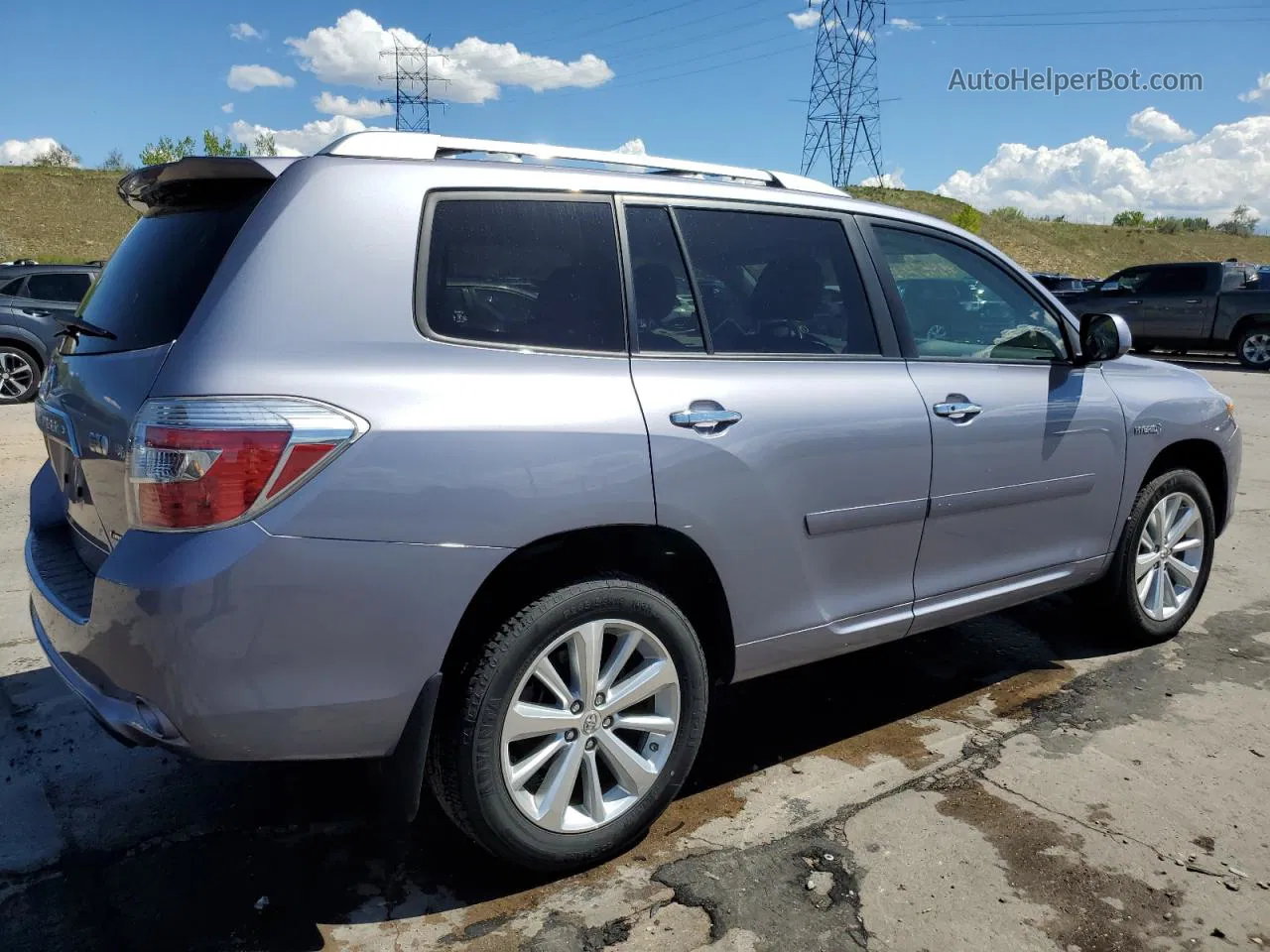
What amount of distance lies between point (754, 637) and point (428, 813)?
115 cm

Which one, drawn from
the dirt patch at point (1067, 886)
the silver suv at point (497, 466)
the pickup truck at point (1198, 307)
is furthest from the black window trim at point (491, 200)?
the pickup truck at point (1198, 307)

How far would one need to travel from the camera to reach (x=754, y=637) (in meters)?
3.06

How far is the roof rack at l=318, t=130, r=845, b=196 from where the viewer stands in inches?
103

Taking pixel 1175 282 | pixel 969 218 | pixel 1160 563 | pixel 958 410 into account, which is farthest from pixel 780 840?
pixel 969 218

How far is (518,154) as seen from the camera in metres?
2.91

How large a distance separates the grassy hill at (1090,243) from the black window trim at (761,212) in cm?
6203

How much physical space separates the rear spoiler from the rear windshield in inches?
1.5

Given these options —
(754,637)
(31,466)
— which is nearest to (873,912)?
(754,637)

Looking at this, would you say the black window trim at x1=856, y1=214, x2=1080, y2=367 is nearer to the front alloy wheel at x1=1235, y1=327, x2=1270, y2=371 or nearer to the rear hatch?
the rear hatch

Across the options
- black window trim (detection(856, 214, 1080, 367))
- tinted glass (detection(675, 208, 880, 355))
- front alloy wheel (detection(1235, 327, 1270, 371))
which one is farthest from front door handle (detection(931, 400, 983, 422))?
front alloy wheel (detection(1235, 327, 1270, 371))

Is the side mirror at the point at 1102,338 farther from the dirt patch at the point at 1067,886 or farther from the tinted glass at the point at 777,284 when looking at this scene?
the dirt patch at the point at 1067,886

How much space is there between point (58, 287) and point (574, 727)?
487 inches

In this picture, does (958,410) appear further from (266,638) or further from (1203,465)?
(266,638)

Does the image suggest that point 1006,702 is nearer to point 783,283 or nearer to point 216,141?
point 783,283
